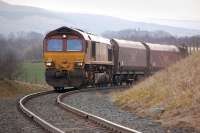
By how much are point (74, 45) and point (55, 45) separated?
3.96 feet

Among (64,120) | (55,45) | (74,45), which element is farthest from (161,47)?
(64,120)

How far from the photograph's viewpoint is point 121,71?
39.7 metres

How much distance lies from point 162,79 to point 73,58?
1025cm

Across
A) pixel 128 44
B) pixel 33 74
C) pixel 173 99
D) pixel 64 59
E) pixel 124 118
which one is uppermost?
pixel 128 44

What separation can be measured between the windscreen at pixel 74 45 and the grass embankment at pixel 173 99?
28.7ft

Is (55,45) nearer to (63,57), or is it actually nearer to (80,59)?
(63,57)

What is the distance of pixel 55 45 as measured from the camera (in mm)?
32156

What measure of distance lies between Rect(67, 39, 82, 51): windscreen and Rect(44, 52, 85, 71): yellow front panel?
0.99 ft

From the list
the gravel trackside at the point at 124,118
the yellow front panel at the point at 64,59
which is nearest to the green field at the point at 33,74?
the yellow front panel at the point at 64,59

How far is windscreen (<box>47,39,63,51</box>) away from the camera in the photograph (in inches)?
1261

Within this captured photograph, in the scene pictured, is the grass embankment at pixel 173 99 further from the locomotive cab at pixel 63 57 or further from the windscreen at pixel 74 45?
the windscreen at pixel 74 45

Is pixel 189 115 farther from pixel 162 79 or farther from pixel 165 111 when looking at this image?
pixel 162 79

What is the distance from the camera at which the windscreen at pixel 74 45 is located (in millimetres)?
31527

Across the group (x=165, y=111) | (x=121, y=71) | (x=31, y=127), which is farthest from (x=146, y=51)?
(x=31, y=127)
